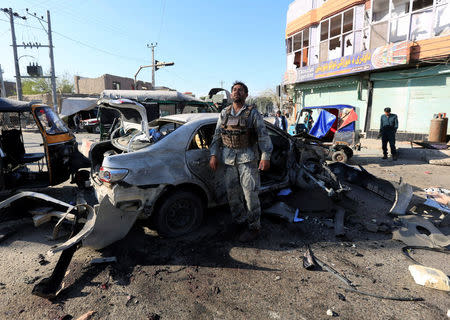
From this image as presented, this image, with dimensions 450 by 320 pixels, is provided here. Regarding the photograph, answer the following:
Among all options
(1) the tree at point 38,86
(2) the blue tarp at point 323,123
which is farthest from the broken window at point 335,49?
(1) the tree at point 38,86

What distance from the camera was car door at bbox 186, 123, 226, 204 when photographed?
3277 millimetres

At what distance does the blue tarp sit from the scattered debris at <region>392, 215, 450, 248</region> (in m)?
5.19

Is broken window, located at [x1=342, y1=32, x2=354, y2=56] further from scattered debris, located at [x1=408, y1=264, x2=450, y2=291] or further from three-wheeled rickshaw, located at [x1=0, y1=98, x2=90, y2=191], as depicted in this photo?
three-wheeled rickshaw, located at [x1=0, y1=98, x2=90, y2=191]

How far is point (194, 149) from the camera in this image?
333cm

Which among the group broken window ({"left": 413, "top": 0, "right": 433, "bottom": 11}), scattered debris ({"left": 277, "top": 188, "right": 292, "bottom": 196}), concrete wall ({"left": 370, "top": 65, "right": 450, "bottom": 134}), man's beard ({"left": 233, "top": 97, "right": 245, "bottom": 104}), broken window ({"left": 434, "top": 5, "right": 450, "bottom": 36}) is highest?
broken window ({"left": 413, "top": 0, "right": 433, "bottom": 11})

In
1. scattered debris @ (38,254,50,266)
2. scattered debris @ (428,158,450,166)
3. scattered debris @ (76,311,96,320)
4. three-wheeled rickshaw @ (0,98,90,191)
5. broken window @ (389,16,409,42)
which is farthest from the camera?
broken window @ (389,16,409,42)

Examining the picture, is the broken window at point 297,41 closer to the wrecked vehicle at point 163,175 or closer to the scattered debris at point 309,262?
the wrecked vehicle at point 163,175

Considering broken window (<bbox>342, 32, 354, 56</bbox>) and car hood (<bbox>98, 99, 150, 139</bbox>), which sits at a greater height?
broken window (<bbox>342, 32, 354, 56</bbox>)

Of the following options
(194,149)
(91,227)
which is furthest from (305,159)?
(91,227)

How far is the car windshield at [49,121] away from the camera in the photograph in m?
4.44

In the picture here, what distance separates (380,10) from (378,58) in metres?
3.13

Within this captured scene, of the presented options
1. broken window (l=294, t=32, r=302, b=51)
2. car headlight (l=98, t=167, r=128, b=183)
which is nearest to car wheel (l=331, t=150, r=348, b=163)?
car headlight (l=98, t=167, r=128, b=183)

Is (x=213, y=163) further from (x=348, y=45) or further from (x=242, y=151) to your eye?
(x=348, y=45)

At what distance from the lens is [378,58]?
38.9 ft
